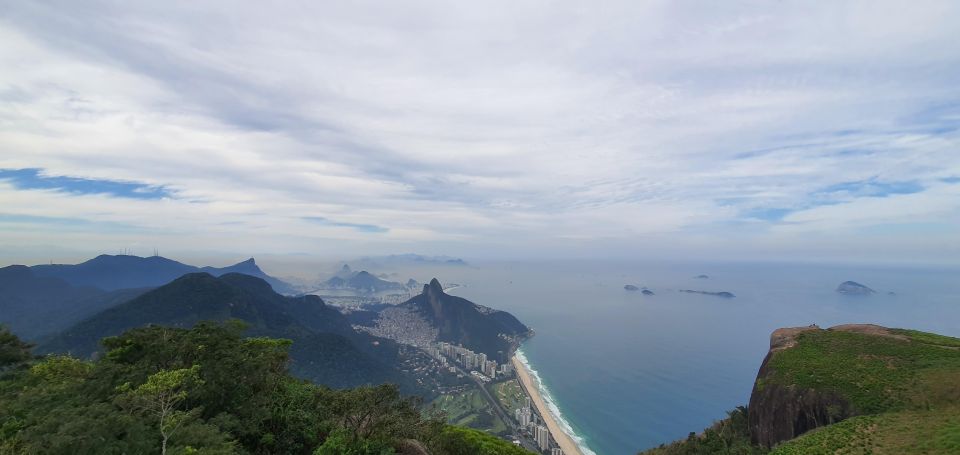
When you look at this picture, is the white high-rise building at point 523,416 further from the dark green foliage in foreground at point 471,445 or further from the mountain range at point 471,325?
the mountain range at point 471,325

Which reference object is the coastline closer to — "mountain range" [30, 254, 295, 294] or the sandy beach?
the sandy beach

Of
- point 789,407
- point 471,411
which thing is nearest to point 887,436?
point 789,407

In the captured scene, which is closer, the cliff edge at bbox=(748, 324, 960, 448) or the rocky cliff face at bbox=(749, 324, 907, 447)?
the cliff edge at bbox=(748, 324, 960, 448)

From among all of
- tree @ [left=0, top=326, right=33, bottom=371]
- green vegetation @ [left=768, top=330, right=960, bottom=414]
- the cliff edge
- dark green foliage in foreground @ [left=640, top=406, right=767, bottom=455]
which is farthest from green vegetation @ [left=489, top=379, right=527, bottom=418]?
tree @ [left=0, top=326, right=33, bottom=371]

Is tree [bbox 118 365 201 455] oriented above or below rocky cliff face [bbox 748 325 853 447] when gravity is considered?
above

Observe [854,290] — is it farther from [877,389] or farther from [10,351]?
[10,351]

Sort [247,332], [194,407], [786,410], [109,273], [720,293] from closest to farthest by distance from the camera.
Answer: [194,407]
[786,410]
[247,332]
[720,293]
[109,273]
